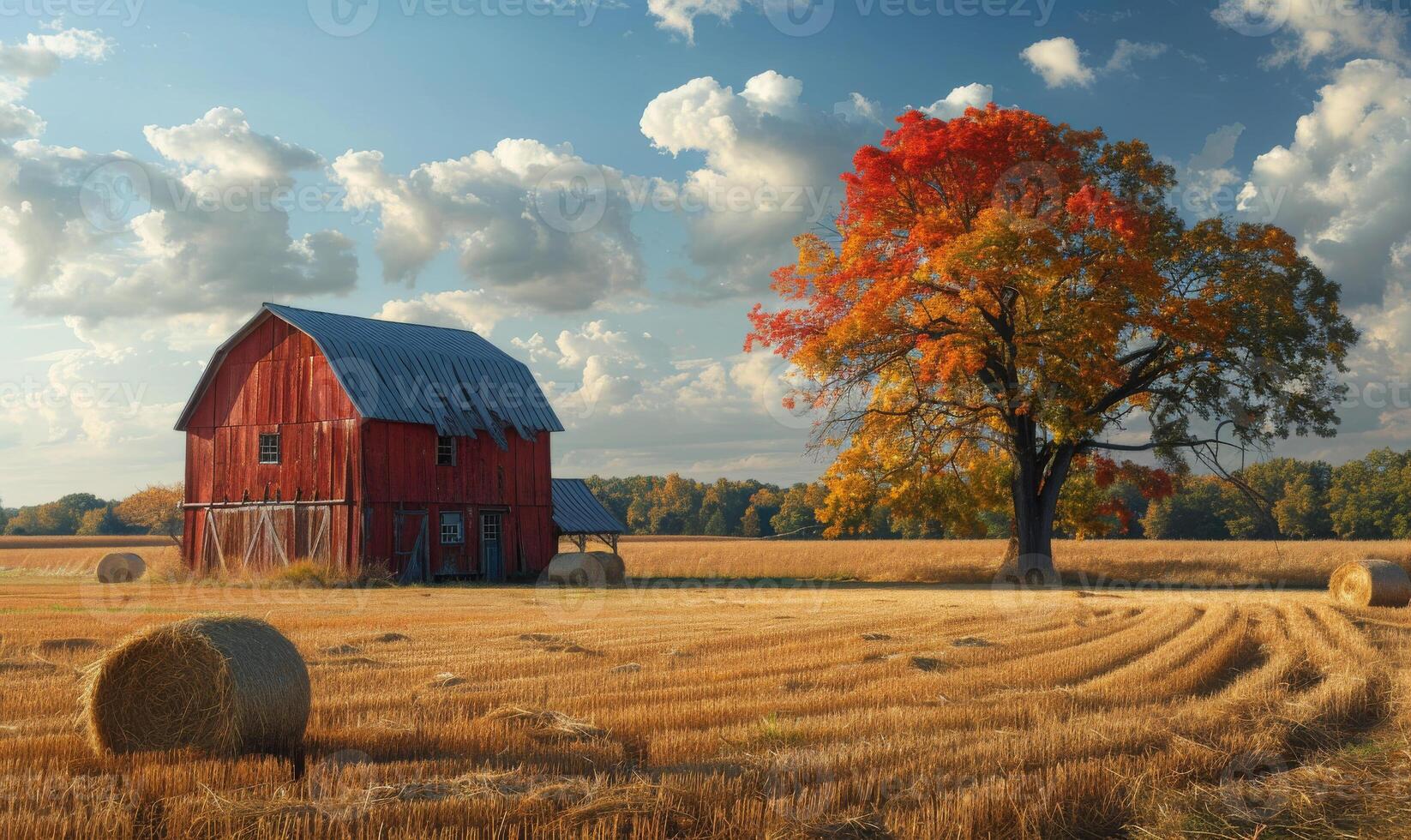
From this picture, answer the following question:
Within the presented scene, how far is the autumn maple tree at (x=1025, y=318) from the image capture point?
87.9 feet

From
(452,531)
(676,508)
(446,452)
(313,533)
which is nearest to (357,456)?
(313,533)

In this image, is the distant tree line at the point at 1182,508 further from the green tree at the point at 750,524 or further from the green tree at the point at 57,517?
the green tree at the point at 57,517

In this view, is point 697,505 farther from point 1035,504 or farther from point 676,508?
point 1035,504

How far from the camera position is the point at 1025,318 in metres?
27.4

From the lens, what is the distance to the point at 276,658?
7.12 m

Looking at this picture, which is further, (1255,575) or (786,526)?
(786,526)

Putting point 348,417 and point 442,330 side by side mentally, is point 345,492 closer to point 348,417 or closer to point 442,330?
point 348,417

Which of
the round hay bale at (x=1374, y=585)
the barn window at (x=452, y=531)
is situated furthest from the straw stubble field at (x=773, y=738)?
the barn window at (x=452, y=531)

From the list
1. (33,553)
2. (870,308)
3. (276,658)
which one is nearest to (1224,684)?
(276,658)

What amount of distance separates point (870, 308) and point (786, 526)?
7112 centimetres

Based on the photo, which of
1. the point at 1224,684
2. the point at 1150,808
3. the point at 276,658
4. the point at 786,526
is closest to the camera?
the point at 1150,808

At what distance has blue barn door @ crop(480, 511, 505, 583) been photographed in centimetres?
3319

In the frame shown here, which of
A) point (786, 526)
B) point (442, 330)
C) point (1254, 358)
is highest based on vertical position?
point (442, 330)

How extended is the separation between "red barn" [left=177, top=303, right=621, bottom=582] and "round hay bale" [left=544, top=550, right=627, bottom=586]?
291 centimetres
